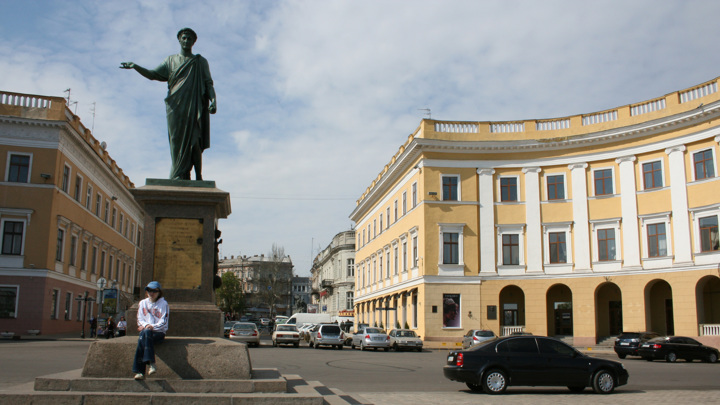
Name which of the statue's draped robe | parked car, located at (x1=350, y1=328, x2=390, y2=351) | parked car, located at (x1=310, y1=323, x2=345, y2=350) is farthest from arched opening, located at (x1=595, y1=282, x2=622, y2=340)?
the statue's draped robe

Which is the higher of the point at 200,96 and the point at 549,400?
the point at 200,96

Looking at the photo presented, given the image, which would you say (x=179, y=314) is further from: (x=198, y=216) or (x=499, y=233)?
(x=499, y=233)

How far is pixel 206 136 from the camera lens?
1149cm

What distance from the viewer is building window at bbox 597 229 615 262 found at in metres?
39.3

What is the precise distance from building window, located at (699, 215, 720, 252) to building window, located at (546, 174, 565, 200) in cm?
881

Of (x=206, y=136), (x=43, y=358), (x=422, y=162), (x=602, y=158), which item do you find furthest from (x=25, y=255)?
(x=602, y=158)

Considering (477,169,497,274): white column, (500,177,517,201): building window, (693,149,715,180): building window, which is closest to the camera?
(693,149,715,180): building window

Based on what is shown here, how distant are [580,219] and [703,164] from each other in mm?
7921

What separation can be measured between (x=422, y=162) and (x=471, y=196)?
4.03m

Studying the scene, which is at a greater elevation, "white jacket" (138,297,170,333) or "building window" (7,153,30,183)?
"building window" (7,153,30,183)

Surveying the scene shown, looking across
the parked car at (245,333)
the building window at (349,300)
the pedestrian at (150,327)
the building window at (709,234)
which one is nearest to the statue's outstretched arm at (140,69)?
the pedestrian at (150,327)

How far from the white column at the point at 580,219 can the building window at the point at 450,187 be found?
763 centimetres

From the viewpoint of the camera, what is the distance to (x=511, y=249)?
137 ft

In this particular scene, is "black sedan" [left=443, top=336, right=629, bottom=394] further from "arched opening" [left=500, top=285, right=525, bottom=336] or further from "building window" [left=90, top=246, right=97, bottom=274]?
"building window" [left=90, top=246, right=97, bottom=274]
